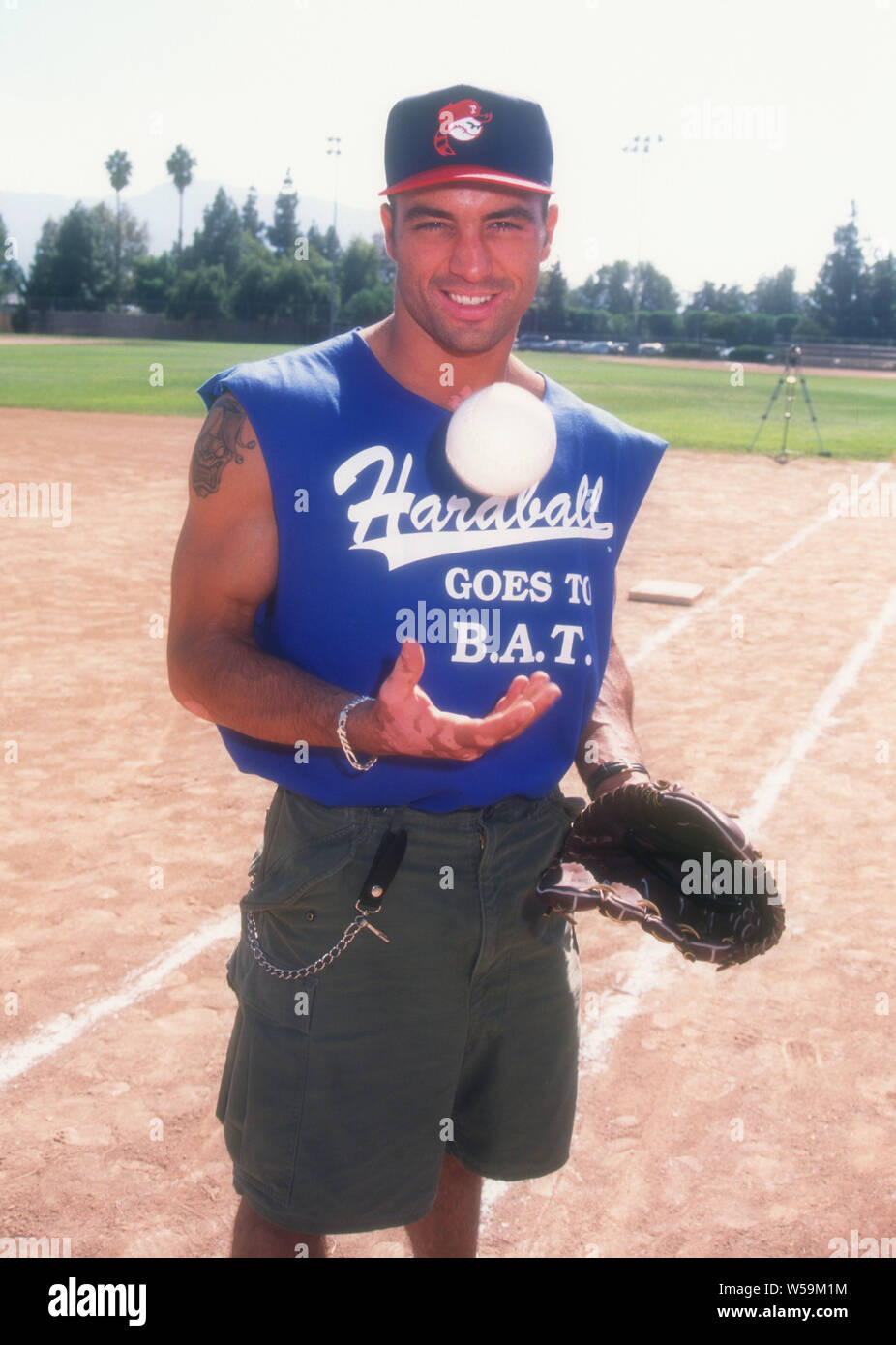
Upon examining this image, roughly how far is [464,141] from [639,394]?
3815cm

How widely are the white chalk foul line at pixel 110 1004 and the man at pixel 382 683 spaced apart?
1979 mm

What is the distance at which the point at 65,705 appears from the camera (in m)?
7.60

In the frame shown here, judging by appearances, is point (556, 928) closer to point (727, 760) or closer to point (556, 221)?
point (556, 221)

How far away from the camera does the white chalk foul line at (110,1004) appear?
160 inches

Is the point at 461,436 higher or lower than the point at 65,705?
higher

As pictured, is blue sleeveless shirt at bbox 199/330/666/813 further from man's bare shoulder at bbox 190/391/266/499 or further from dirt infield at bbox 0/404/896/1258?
dirt infield at bbox 0/404/896/1258

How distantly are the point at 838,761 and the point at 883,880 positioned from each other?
1605 mm

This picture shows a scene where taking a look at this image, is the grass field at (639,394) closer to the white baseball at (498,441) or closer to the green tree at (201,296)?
the green tree at (201,296)

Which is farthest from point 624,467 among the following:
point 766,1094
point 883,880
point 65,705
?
point 65,705

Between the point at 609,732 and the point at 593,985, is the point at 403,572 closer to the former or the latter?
the point at 609,732

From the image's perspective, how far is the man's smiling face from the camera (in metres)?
2.38

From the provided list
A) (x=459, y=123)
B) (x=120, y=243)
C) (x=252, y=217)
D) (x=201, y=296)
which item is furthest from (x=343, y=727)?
(x=252, y=217)

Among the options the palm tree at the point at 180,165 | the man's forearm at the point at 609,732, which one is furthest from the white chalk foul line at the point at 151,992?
the palm tree at the point at 180,165

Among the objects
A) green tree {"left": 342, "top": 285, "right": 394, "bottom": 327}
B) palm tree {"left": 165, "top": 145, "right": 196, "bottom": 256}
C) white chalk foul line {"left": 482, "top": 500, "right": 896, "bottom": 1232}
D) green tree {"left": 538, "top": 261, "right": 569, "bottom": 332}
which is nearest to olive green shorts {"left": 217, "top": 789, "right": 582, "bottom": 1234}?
white chalk foul line {"left": 482, "top": 500, "right": 896, "bottom": 1232}
